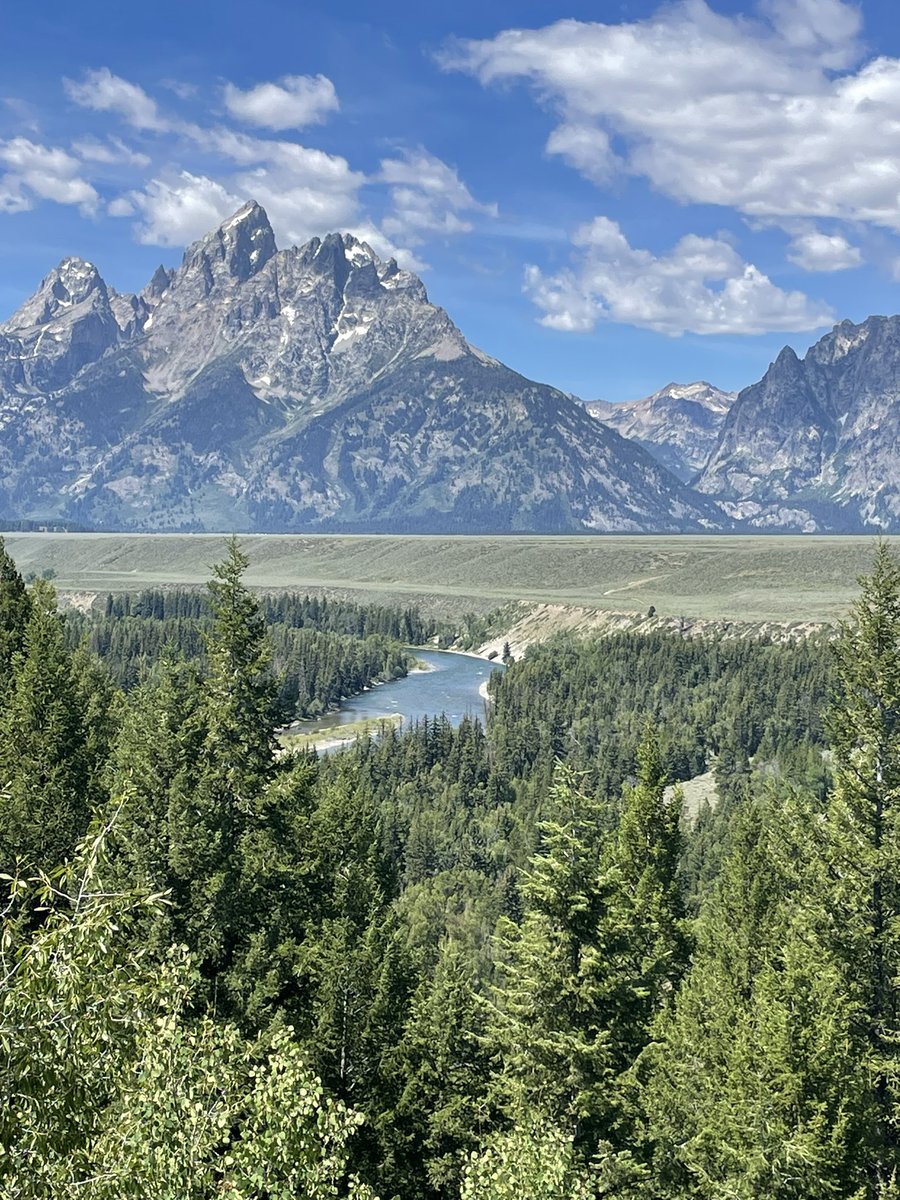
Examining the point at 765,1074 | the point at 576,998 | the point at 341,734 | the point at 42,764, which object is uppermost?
the point at 42,764

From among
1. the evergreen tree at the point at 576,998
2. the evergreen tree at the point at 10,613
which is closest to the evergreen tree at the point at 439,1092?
the evergreen tree at the point at 576,998

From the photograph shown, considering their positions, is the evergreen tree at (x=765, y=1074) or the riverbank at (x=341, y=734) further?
the riverbank at (x=341, y=734)

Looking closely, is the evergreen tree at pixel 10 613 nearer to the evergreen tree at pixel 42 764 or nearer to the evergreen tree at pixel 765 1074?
the evergreen tree at pixel 42 764

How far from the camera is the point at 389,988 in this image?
34875 mm

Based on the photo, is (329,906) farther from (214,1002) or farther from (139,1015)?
(139,1015)

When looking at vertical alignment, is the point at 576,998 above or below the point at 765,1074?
above

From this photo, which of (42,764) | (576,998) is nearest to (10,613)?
(42,764)

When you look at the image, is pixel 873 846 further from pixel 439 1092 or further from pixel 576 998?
pixel 439 1092

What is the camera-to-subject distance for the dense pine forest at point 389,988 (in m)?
12.3

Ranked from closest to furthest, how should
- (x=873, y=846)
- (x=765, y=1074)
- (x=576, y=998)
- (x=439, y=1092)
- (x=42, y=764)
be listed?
(x=765, y=1074) → (x=576, y=998) → (x=873, y=846) → (x=439, y=1092) → (x=42, y=764)

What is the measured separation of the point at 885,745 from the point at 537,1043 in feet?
44.0

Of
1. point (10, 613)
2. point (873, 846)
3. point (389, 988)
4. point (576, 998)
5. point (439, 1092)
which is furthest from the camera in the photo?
point (10, 613)

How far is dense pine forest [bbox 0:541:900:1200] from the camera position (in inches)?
483

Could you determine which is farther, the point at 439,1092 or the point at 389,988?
the point at 389,988
